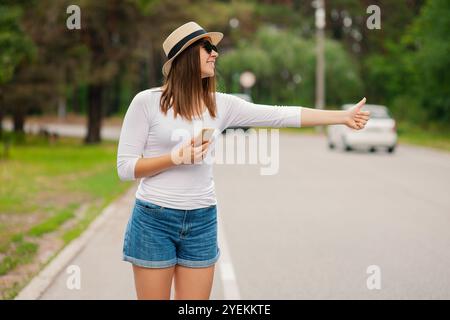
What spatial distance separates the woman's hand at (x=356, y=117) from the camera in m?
3.57

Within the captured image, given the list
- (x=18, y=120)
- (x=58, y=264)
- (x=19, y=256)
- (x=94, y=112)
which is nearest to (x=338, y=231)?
(x=58, y=264)

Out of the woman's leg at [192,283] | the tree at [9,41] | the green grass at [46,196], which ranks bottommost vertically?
the green grass at [46,196]

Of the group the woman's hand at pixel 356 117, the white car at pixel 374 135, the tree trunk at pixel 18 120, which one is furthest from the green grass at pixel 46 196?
the white car at pixel 374 135

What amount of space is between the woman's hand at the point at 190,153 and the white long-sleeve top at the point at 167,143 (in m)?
0.13

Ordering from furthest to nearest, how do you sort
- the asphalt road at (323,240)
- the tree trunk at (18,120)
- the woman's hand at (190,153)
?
1. the tree trunk at (18,120)
2. the asphalt road at (323,240)
3. the woman's hand at (190,153)

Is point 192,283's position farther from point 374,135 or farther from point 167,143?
point 374,135

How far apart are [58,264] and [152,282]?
4.00 meters

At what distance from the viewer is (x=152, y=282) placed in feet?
11.4

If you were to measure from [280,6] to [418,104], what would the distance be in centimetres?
2663

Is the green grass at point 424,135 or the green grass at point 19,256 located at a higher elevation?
the green grass at point 19,256

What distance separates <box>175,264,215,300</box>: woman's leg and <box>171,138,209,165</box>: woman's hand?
1.91 ft

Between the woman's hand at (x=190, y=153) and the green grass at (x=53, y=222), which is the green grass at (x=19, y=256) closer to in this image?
the green grass at (x=53, y=222)

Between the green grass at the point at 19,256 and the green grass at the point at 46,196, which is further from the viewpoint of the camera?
the green grass at the point at 46,196
